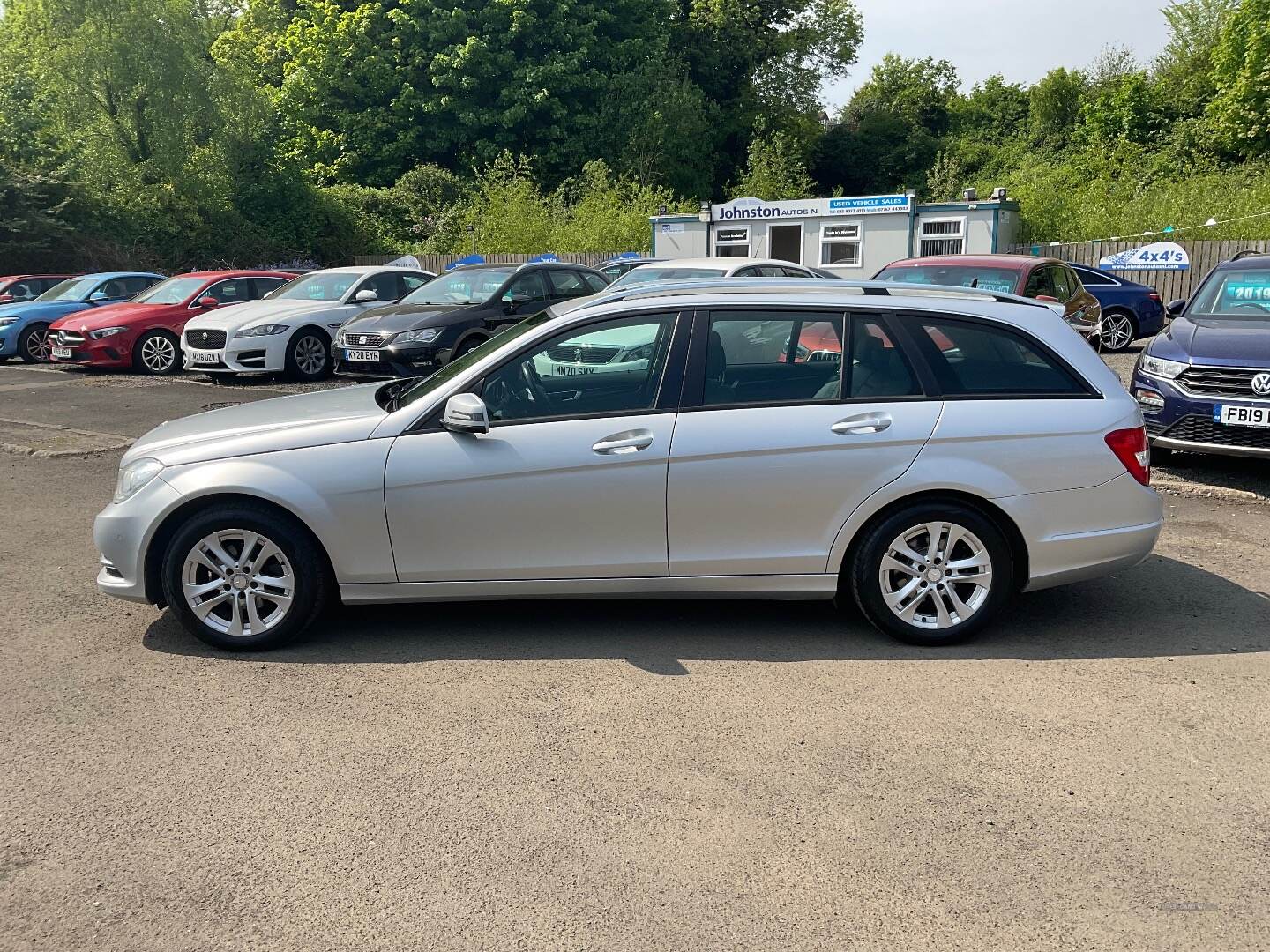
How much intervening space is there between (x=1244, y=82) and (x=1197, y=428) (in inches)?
1422

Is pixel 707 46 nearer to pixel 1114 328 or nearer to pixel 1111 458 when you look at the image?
pixel 1114 328

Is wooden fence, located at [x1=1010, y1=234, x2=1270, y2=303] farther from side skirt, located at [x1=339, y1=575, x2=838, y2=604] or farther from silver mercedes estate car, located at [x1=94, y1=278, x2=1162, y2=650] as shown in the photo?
side skirt, located at [x1=339, y1=575, x2=838, y2=604]

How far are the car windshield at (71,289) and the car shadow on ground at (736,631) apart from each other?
16.6 meters

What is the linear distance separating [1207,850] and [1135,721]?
0.97 metres

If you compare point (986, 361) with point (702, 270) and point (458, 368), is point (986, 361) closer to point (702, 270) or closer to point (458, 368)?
point (458, 368)

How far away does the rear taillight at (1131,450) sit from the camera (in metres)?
5.07

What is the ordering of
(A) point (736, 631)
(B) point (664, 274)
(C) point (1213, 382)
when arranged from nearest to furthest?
(A) point (736, 631)
(C) point (1213, 382)
(B) point (664, 274)

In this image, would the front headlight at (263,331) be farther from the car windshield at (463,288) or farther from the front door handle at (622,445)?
the front door handle at (622,445)

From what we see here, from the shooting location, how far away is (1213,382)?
26.9ft

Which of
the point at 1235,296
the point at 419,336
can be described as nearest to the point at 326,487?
the point at 1235,296

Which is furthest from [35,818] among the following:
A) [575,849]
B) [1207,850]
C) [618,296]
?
[1207,850]

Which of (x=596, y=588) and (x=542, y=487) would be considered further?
(x=596, y=588)

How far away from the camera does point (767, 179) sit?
1607 inches

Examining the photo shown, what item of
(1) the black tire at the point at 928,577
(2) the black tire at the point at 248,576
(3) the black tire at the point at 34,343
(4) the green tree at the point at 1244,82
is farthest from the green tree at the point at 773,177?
(2) the black tire at the point at 248,576
